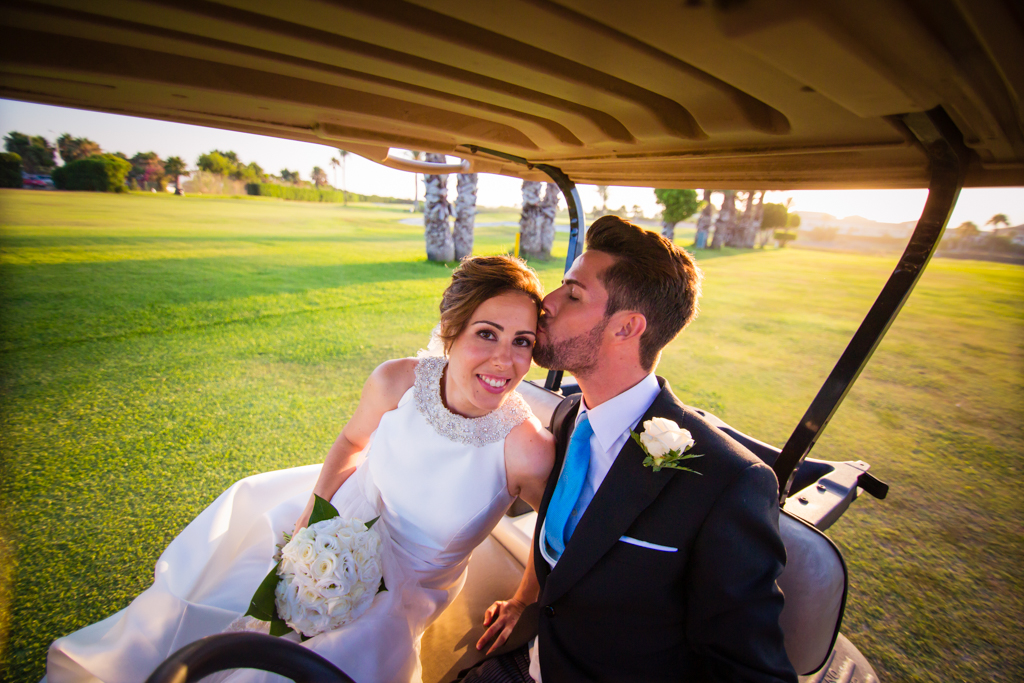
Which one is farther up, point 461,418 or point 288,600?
point 461,418

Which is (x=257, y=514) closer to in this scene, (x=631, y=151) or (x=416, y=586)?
(x=416, y=586)

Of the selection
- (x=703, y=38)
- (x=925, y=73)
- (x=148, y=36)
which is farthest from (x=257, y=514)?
(x=925, y=73)

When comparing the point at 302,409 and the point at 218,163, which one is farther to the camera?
the point at 218,163

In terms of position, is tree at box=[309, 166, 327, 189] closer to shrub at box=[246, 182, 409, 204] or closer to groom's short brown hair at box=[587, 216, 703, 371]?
shrub at box=[246, 182, 409, 204]

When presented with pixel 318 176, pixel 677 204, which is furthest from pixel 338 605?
pixel 318 176

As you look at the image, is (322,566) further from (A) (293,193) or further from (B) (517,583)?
(A) (293,193)

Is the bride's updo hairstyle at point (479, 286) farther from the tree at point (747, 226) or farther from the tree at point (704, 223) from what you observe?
the tree at point (747, 226)

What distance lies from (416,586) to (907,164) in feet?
8.05

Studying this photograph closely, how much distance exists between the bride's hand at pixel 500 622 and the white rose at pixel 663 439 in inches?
46.3

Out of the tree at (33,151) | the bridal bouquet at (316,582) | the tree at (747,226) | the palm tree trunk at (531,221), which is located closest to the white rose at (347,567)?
the bridal bouquet at (316,582)

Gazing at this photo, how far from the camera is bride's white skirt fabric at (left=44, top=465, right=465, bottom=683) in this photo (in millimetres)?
1438

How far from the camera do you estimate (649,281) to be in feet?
5.61

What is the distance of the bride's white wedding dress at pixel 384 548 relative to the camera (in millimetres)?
1501

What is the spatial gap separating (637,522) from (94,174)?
1127 inches
